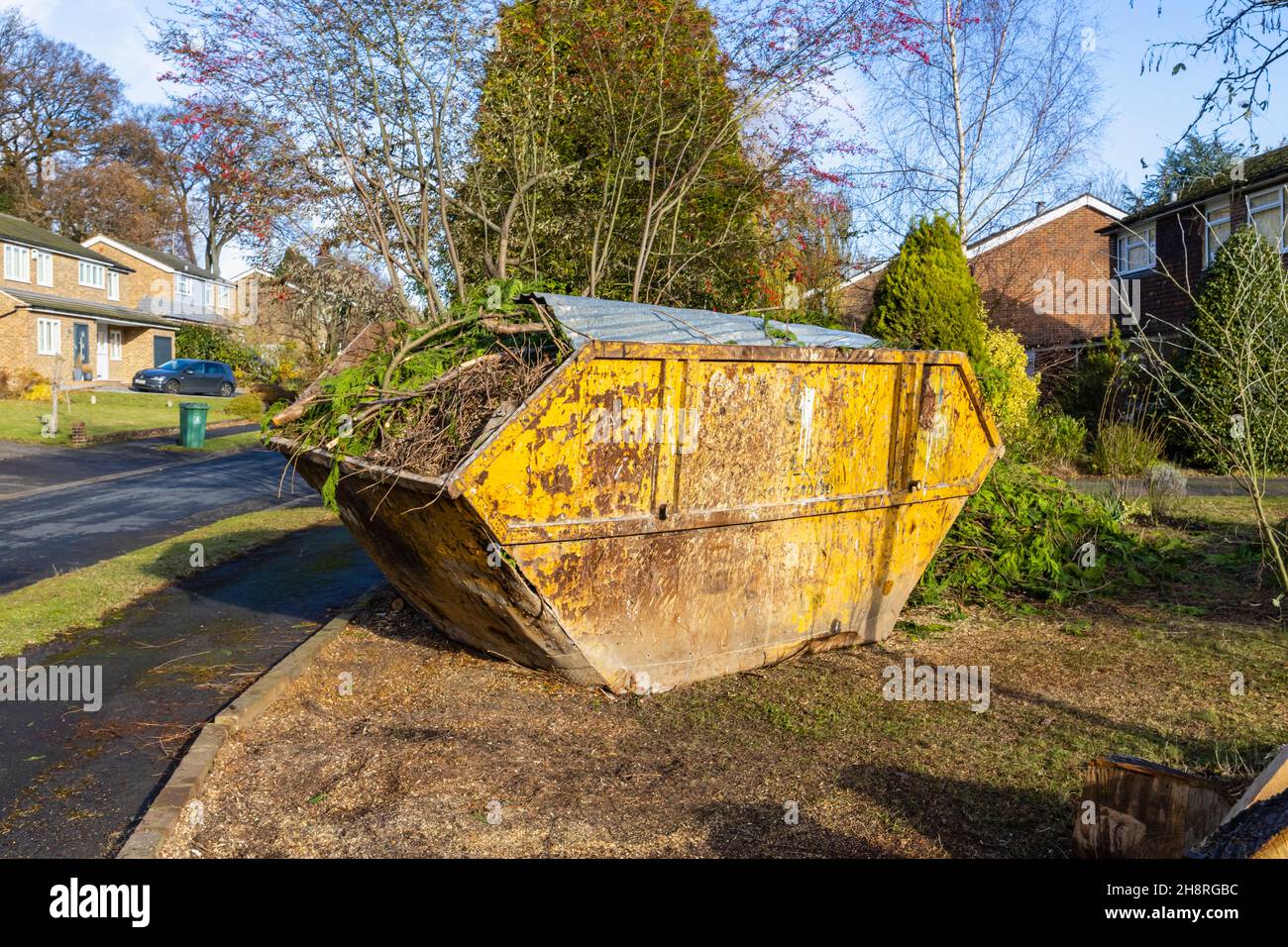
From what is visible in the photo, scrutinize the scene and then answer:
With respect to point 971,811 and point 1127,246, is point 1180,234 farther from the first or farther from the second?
point 971,811

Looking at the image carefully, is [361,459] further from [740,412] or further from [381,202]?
[381,202]

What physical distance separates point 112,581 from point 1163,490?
10.6 meters

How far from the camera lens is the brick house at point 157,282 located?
5075 centimetres

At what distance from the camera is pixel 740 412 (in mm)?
5559

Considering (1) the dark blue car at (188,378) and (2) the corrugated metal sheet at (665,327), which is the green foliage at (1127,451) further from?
(1) the dark blue car at (188,378)

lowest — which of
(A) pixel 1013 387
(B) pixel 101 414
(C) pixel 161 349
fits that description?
(B) pixel 101 414

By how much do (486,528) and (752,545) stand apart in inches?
65.8

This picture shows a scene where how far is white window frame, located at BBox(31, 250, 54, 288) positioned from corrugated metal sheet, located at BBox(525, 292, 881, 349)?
140ft

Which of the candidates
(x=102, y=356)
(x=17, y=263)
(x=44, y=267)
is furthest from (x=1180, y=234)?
(x=102, y=356)

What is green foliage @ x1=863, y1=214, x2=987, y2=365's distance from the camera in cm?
1282

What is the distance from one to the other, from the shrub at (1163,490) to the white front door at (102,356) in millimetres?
42745

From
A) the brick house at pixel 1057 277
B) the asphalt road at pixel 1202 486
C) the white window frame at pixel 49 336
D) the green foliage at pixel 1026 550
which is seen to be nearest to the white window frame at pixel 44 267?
the white window frame at pixel 49 336

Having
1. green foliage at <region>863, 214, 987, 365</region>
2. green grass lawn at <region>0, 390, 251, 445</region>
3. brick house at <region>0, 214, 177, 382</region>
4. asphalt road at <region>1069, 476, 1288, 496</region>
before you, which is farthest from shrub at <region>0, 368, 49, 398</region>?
asphalt road at <region>1069, 476, 1288, 496</region>

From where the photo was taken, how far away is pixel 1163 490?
11.2m
